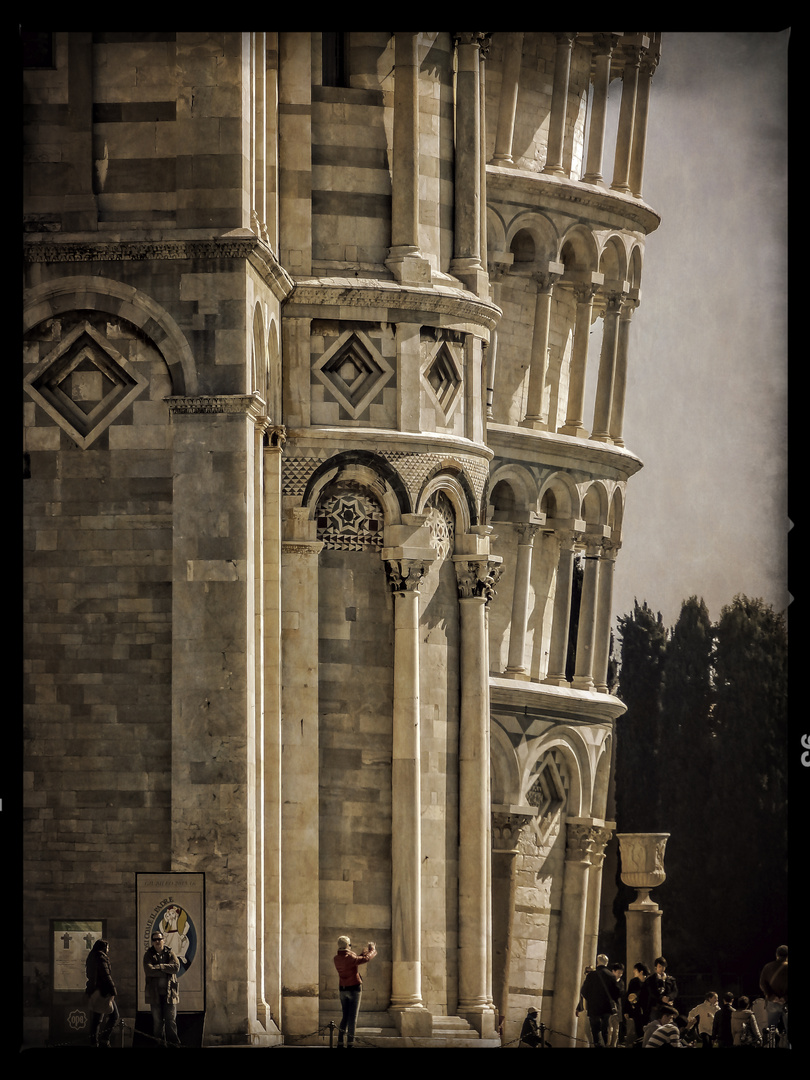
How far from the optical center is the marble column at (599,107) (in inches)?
2101

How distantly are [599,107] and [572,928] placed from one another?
578 inches

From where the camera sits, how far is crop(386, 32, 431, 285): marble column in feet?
133

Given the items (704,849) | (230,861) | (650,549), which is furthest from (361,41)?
(704,849)

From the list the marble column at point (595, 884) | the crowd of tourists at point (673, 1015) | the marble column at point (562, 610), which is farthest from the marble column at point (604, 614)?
the crowd of tourists at point (673, 1015)

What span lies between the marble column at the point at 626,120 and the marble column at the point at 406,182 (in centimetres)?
→ 1337

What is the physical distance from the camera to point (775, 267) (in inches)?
1710

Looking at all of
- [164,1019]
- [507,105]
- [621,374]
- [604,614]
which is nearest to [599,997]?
[164,1019]

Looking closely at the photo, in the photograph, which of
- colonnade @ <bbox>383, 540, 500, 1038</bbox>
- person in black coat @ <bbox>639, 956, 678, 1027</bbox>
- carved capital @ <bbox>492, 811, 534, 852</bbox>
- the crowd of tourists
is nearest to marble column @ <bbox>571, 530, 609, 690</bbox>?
carved capital @ <bbox>492, 811, 534, 852</bbox>

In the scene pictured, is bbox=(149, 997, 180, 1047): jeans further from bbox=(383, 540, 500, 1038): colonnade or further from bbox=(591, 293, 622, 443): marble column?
bbox=(591, 293, 622, 443): marble column

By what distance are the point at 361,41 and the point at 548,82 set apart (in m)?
12.6

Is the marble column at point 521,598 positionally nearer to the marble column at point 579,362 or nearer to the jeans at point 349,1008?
the marble column at point 579,362

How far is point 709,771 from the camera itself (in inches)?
2232

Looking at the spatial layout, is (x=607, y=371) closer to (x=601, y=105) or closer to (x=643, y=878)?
(x=601, y=105)

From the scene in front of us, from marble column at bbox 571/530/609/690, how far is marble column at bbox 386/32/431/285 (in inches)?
555
